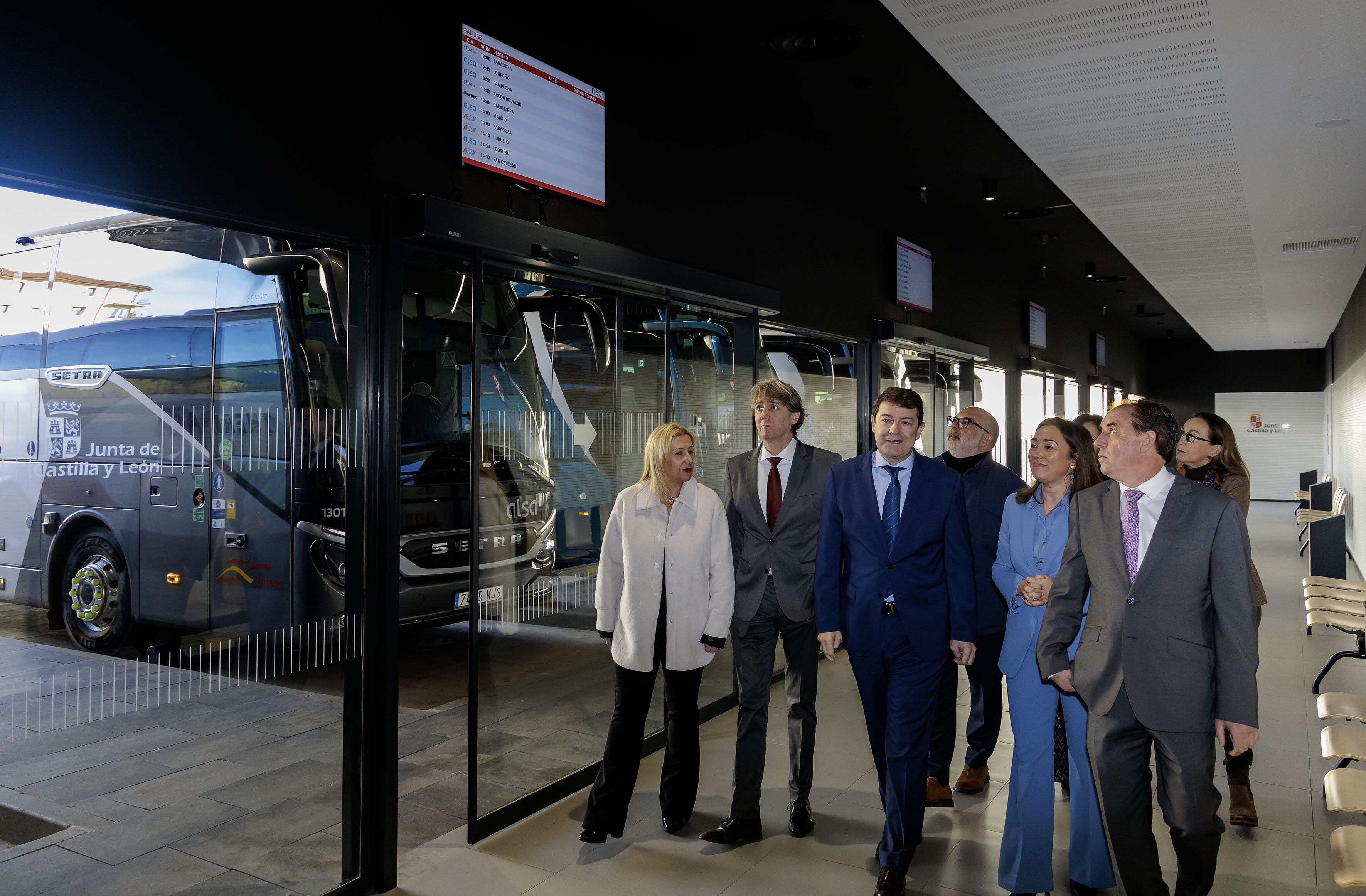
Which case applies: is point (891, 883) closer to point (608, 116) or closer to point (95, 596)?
point (95, 596)

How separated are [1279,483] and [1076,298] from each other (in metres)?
14.1

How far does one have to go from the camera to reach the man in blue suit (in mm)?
3041

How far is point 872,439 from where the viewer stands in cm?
738

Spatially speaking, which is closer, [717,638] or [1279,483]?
[717,638]

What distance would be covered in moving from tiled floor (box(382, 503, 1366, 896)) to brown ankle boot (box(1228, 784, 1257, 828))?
0.06m

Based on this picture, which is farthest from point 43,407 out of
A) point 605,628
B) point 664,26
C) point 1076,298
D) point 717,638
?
point 1076,298

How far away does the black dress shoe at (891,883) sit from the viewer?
2969 mm

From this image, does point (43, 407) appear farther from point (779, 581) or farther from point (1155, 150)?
point (1155, 150)

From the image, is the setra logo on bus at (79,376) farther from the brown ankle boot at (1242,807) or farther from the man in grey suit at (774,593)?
the brown ankle boot at (1242,807)

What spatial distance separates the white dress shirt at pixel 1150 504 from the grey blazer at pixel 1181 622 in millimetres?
26

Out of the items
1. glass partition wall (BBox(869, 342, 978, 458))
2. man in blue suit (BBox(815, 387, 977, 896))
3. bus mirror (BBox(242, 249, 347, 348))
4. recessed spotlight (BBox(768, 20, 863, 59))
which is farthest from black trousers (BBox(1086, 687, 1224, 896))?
glass partition wall (BBox(869, 342, 978, 458))

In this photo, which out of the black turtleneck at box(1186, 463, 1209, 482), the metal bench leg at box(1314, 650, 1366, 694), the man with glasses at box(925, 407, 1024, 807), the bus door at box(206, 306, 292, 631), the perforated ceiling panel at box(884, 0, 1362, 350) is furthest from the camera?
the metal bench leg at box(1314, 650, 1366, 694)

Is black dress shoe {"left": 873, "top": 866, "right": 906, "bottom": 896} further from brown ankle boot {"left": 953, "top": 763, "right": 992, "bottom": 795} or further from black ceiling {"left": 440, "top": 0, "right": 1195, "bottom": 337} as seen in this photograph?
black ceiling {"left": 440, "top": 0, "right": 1195, "bottom": 337}

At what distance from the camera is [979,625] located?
3.75m
